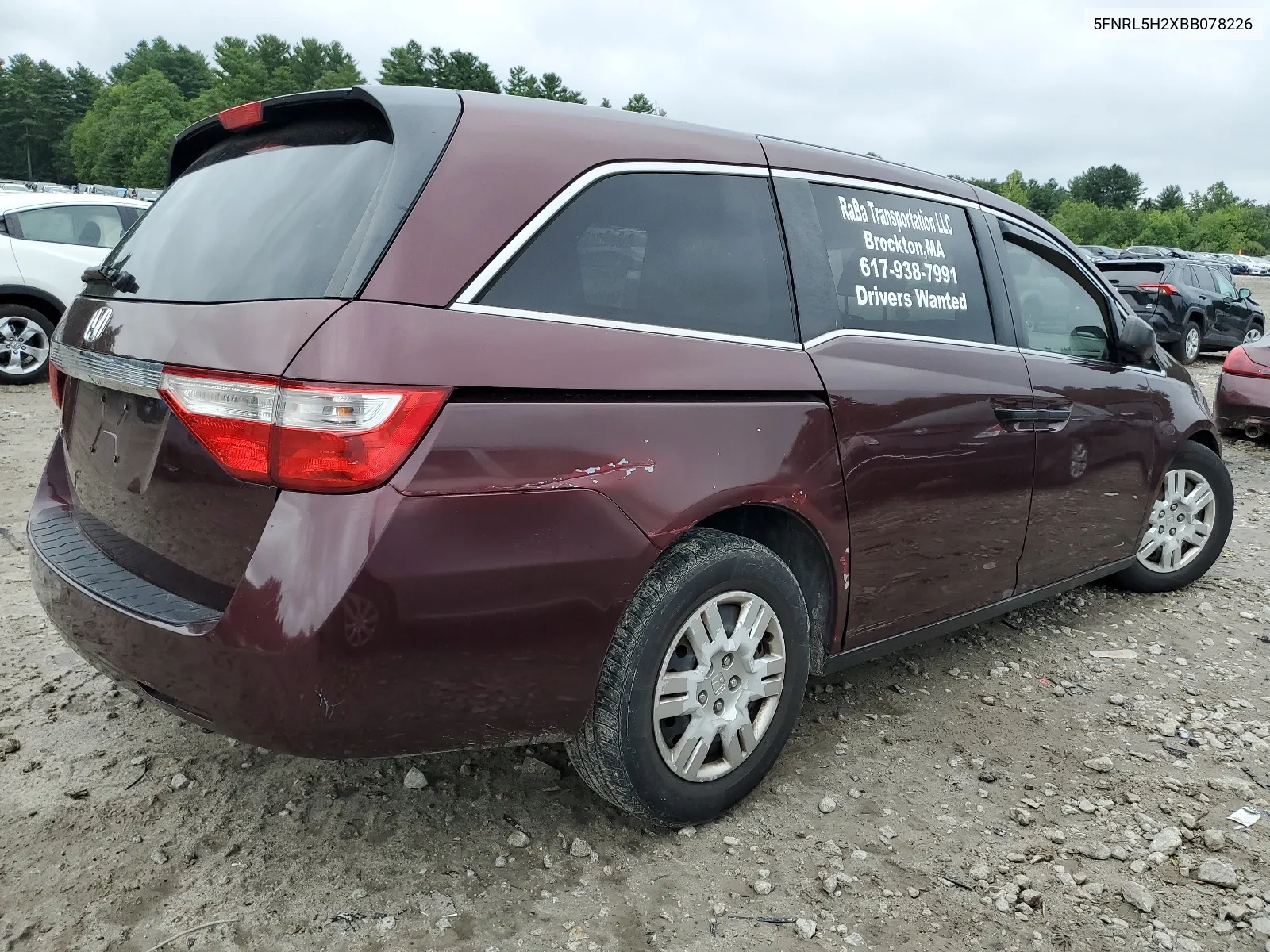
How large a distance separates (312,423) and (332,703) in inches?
21.4

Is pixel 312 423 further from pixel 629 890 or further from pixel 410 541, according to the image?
pixel 629 890

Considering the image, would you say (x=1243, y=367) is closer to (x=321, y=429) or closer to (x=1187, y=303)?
(x=1187, y=303)

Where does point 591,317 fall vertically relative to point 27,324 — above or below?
above

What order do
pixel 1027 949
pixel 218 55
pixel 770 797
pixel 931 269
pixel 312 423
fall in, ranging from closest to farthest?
pixel 312 423, pixel 1027 949, pixel 770 797, pixel 931 269, pixel 218 55

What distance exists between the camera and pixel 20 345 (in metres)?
8.41

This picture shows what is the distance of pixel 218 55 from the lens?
300 feet

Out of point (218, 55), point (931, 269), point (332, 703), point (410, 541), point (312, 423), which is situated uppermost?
point (218, 55)

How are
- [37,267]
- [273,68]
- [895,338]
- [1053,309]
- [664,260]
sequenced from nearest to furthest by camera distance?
1. [664,260]
2. [895,338]
3. [1053,309]
4. [37,267]
5. [273,68]

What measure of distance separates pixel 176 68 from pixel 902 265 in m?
141

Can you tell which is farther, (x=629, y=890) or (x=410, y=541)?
(x=629, y=890)

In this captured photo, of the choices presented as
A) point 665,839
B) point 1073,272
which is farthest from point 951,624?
point 1073,272

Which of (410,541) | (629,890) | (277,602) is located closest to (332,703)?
(277,602)

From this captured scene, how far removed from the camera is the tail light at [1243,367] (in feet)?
26.6

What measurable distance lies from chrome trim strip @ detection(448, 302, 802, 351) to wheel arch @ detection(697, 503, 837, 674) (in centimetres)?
43
